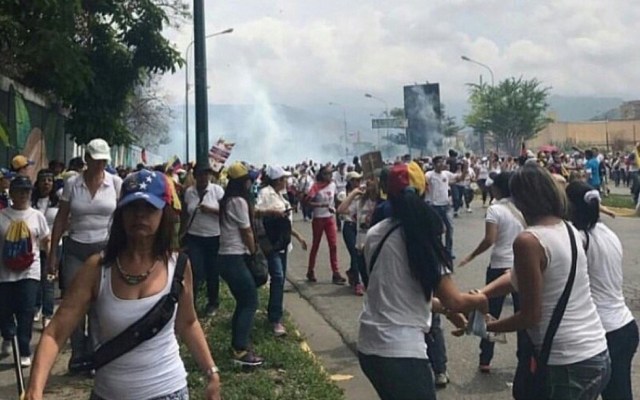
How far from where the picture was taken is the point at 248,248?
742cm

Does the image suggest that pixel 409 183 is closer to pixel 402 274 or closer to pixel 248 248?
pixel 402 274

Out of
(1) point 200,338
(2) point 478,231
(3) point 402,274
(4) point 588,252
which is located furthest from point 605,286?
(2) point 478,231

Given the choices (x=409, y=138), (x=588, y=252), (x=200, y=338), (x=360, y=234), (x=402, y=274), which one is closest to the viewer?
(x=200, y=338)

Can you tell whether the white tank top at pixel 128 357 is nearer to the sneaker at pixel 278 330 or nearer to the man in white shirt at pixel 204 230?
the sneaker at pixel 278 330

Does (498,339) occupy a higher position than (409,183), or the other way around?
(409,183)

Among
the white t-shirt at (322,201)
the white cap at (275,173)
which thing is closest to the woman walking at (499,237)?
the white cap at (275,173)

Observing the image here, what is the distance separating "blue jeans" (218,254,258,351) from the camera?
701cm

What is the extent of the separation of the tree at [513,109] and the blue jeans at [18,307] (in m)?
58.6

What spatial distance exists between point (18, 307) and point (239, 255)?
1.93 meters

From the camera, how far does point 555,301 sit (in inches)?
144

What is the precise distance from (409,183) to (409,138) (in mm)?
60756

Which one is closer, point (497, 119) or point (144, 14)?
point (144, 14)

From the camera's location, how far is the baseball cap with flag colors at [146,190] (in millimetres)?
3223

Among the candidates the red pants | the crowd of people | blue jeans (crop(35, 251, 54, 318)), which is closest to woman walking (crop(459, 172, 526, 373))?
the crowd of people
